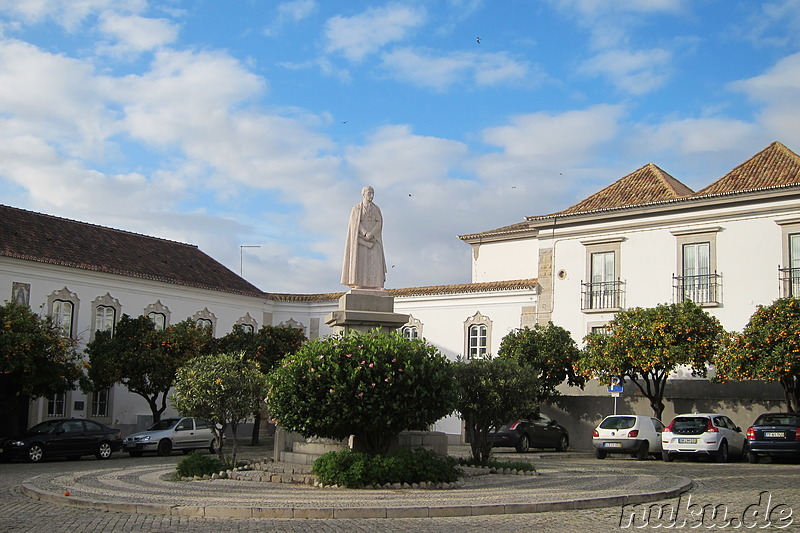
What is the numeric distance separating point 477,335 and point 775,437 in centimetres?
1474

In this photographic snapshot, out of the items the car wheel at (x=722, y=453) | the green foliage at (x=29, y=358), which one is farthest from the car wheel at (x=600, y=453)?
the green foliage at (x=29, y=358)

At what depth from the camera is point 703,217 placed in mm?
31391

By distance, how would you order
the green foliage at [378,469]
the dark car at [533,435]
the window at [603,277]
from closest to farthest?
1. the green foliage at [378,469]
2. the dark car at [533,435]
3. the window at [603,277]

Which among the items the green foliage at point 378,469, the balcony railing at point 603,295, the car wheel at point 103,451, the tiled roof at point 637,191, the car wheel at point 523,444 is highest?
the tiled roof at point 637,191

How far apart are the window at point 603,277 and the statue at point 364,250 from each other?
55.7 feet

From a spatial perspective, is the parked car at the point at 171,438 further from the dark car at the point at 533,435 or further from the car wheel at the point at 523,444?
the car wheel at the point at 523,444

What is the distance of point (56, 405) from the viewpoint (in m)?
32.1

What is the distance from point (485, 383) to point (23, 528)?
856cm

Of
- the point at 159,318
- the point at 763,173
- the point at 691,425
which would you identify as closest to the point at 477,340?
the point at 763,173

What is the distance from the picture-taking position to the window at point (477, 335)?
114ft

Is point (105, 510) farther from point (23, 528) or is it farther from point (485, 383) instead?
point (485, 383)

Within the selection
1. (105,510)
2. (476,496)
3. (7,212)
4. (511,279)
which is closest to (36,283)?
(7,212)

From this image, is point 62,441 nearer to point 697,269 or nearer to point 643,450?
point 643,450

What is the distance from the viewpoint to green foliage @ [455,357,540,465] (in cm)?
1677
